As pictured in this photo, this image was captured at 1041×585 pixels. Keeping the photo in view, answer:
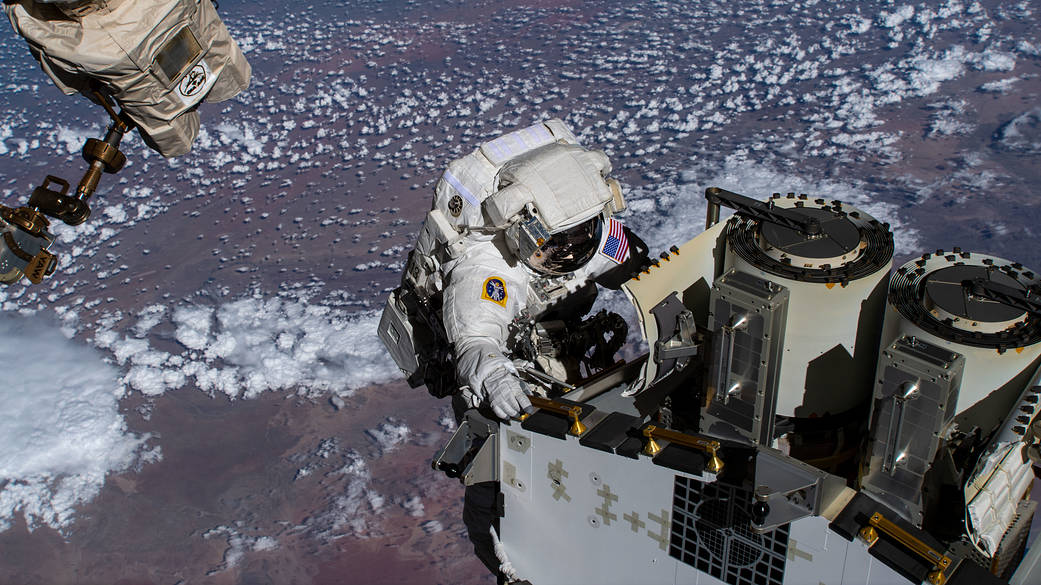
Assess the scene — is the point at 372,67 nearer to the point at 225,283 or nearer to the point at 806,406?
the point at 225,283

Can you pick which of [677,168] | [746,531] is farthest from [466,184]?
[677,168]

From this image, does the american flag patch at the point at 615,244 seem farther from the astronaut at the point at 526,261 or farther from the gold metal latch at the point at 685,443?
the gold metal latch at the point at 685,443

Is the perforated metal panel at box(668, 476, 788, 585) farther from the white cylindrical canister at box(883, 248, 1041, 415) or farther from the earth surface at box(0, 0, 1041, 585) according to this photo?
the earth surface at box(0, 0, 1041, 585)

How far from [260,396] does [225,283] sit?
17.1 feet

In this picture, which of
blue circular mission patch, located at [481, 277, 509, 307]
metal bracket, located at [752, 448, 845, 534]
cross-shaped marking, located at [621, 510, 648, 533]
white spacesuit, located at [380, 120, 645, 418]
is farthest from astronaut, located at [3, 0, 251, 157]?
metal bracket, located at [752, 448, 845, 534]

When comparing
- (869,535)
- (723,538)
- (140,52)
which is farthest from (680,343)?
(140,52)

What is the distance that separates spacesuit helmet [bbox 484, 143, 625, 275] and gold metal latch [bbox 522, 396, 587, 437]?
1714 mm

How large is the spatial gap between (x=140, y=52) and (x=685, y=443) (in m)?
5.15

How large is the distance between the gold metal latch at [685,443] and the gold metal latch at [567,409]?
635 millimetres

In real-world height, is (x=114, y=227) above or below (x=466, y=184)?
below

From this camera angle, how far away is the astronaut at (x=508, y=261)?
28.5 feet

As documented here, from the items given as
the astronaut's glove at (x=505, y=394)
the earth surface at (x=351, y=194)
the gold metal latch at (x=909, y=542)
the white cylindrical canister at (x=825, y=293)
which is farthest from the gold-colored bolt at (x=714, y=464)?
the earth surface at (x=351, y=194)

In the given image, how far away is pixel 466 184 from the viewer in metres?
9.20

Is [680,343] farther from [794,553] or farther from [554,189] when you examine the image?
[554,189]
